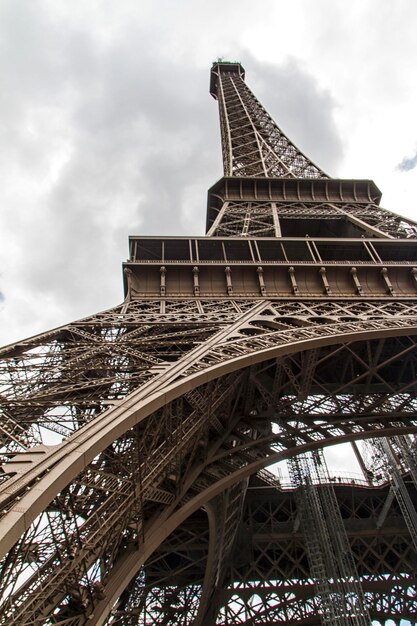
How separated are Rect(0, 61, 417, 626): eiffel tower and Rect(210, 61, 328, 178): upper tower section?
1535 millimetres

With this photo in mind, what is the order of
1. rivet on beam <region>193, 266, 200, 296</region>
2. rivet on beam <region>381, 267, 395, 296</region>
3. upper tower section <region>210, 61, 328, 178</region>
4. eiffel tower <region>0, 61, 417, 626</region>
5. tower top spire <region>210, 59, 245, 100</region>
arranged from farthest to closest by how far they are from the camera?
tower top spire <region>210, 59, 245, 100</region> → upper tower section <region>210, 61, 328, 178</region> → rivet on beam <region>381, 267, 395, 296</region> → rivet on beam <region>193, 266, 200, 296</region> → eiffel tower <region>0, 61, 417, 626</region>

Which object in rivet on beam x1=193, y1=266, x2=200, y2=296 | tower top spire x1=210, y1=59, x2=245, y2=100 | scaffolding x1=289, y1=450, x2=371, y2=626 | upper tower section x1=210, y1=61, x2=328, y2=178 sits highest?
tower top spire x1=210, y1=59, x2=245, y2=100

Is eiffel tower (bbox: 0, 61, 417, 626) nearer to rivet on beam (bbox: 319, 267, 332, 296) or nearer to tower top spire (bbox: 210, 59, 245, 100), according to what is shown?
rivet on beam (bbox: 319, 267, 332, 296)

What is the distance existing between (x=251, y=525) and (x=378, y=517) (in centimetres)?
785

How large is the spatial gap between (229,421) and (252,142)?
36.2 m

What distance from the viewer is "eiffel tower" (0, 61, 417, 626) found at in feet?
26.9

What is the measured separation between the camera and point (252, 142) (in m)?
46.3

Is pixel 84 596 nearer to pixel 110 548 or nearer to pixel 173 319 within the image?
pixel 110 548

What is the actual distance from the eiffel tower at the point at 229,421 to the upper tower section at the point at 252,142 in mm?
1535

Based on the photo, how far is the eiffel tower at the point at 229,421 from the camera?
8195 millimetres

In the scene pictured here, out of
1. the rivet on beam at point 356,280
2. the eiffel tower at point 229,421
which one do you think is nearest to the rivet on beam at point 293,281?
the eiffel tower at point 229,421

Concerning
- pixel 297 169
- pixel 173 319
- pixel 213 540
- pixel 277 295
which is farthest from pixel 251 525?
pixel 297 169

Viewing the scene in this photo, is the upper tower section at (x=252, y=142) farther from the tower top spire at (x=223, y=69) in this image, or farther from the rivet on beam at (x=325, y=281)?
the rivet on beam at (x=325, y=281)

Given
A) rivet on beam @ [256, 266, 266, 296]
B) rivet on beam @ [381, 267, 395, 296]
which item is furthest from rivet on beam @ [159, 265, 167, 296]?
rivet on beam @ [381, 267, 395, 296]
